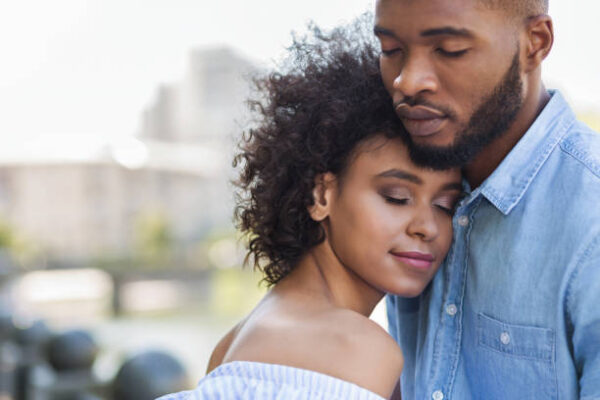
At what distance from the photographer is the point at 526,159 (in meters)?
1.85

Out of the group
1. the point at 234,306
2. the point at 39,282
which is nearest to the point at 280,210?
the point at 234,306

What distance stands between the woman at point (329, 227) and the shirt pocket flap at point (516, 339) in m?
0.21

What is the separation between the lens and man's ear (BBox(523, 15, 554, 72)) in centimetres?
180

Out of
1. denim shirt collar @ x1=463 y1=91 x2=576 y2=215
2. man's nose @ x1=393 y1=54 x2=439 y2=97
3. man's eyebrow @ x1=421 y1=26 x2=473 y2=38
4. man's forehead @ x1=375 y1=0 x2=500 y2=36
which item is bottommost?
denim shirt collar @ x1=463 y1=91 x2=576 y2=215

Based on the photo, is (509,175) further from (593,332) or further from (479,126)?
(593,332)

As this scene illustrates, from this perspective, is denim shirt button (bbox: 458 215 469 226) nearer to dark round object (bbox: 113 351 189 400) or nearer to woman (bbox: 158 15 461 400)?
woman (bbox: 158 15 461 400)

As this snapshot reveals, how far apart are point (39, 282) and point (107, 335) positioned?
159 inches

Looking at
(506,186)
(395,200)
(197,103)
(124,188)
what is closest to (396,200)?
(395,200)

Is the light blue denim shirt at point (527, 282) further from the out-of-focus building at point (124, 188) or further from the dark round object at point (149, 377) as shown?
the out-of-focus building at point (124, 188)

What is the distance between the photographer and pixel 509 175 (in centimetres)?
185

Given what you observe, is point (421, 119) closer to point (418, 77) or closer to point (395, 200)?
point (418, 77)

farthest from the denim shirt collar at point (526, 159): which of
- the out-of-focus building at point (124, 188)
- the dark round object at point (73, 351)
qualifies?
the out-of-focus building at point (124, 188)

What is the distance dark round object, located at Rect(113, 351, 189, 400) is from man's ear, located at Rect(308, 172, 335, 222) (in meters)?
0.54

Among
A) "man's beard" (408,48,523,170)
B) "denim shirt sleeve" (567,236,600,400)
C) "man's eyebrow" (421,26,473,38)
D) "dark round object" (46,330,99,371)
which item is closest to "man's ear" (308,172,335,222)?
"man's beard" (408,48,523,170)
